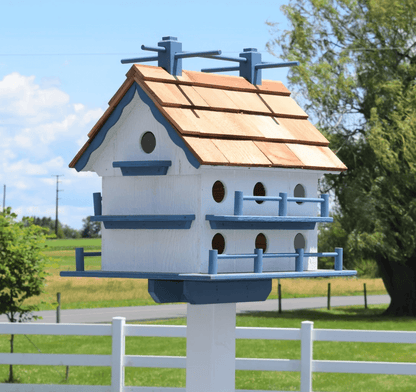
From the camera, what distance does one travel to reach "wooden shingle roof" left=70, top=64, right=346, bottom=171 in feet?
19.8

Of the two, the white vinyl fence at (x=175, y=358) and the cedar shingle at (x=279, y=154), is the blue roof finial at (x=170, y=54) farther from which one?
the white vinyl fence at (x=175, y=358)

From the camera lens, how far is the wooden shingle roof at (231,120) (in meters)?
6.02

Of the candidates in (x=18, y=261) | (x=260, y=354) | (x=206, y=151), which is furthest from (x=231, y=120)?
(x=260, y=354)

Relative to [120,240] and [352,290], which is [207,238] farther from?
[352,290]

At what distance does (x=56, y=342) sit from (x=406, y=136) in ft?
34.6

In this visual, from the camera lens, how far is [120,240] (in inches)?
257

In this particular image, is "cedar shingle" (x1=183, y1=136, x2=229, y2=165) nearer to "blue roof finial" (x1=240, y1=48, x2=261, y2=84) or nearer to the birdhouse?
the birdhouse

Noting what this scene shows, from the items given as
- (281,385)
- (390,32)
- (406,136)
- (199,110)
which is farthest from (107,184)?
(390,32)

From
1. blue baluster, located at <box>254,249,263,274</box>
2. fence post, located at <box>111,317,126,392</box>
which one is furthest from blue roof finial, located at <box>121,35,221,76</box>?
fence post, located at <box>111,317,126,392</box>

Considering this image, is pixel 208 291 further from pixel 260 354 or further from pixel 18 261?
pixel 260 354

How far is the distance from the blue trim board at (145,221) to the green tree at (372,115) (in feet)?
49.2

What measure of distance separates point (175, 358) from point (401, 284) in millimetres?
15369

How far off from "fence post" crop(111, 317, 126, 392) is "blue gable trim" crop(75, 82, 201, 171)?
3181 mm

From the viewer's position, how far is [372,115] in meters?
21.2
